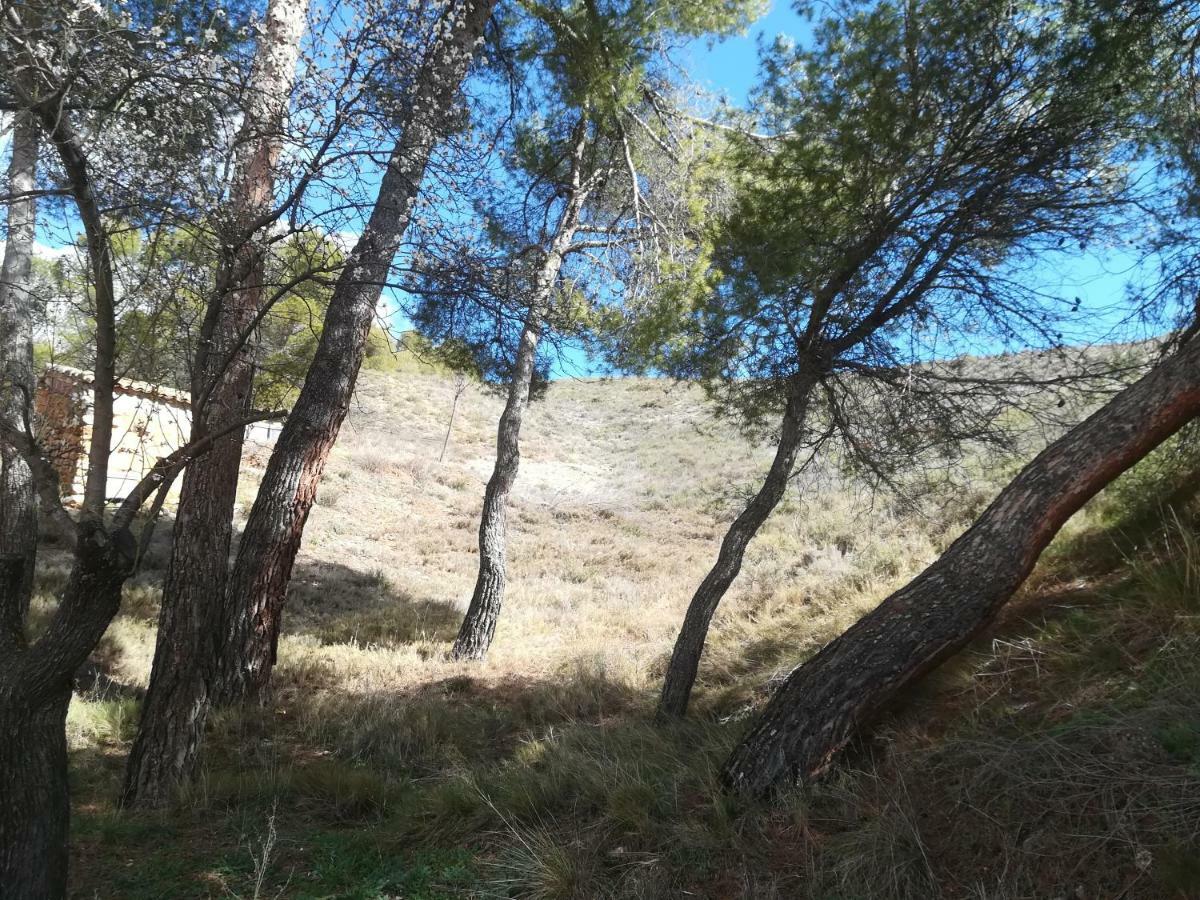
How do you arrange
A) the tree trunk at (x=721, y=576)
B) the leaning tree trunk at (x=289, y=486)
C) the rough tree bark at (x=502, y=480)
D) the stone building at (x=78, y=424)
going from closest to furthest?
the tree trunk at (x=721, y=576) → the leaning tree trunk at (x=289, y=486) → the rough tree bark at (x=502, y=480) → the stone building at (x=78, y=424)

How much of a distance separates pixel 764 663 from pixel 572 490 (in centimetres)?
1755

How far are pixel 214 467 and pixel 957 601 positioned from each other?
579 centimetres

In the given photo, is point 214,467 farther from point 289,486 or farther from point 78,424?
point 78,424

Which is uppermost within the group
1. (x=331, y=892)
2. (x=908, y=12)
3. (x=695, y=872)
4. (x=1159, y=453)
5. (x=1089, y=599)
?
(x=908, y=12)

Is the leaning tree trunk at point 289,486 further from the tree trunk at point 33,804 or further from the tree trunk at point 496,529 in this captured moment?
the tree trunk at point 33,804

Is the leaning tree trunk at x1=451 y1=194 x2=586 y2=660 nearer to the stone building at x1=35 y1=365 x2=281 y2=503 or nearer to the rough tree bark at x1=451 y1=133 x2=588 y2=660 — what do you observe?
the rough tree bark at x1=451 y1=133 x2=588 y2=660

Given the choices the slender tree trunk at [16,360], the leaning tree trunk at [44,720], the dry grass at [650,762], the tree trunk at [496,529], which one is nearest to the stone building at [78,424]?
the slender tree trunk at [16,360]

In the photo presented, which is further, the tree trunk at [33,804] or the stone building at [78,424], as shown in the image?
the stone building at [78,424]

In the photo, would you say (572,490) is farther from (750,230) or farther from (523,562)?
(750,230)

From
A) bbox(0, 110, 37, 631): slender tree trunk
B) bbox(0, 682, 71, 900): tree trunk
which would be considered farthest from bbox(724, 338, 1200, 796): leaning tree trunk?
bbox(0, 110, 37, 631): slender tree trunk

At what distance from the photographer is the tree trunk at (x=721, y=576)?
6.30 meters

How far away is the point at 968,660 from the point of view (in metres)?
4.62

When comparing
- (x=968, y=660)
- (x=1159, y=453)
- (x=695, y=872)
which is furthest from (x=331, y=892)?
(x=1159, y=453)

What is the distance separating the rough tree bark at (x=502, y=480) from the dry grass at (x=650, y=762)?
420 mm
